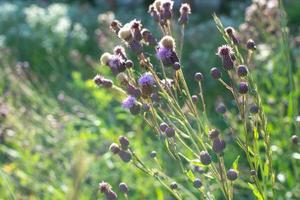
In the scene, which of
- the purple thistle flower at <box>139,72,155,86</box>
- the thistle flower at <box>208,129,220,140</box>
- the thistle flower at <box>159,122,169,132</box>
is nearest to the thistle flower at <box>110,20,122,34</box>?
the purple thistle flower at <box>139,72,155,86</box>

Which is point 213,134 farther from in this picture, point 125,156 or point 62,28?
point 62,28

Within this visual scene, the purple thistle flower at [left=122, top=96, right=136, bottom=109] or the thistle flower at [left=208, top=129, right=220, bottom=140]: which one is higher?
the purple thistle flower at [left=122, top=96, right=136, bottom=109]

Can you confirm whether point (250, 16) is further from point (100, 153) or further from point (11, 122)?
point (11, 122)

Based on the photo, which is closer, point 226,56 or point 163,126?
point 226,56

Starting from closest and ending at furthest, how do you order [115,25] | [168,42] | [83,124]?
1. [168,42]
2. [115,25]
3. [83,124]

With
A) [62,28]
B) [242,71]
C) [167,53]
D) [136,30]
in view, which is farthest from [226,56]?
[62,28]

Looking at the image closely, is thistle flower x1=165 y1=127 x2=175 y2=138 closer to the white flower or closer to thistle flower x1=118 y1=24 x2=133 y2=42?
A: thistle flower x1=118 y1=24 x2=133 y2=42

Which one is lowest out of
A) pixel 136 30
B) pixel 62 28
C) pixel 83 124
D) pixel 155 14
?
pixel 136 30

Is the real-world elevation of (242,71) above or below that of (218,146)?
above

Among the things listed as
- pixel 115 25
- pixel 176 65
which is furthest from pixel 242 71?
pixel 115 25

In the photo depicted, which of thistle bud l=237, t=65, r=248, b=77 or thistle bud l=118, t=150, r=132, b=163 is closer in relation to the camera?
thistle bud l=237, t=65, r=248, b=77

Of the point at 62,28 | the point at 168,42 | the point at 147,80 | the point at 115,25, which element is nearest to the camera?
the point at 168,42

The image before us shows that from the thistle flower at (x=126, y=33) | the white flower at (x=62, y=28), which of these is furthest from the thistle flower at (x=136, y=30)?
the white flower at (x=62, y=28)

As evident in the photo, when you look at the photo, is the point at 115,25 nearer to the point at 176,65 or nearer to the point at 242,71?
the point at 176,65
